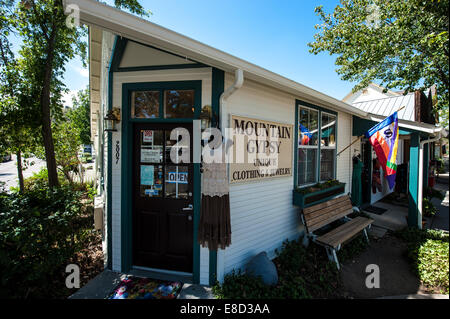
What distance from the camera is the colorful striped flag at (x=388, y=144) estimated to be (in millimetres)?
4004

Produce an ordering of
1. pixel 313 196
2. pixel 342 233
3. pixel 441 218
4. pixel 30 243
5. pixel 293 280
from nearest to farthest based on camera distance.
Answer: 1. pixel 30 243
2. pixel 293 280
3. pixel 342 233
4. pixel 313 196
5. pixel 441 218

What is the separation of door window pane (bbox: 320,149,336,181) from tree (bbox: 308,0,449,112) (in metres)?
2.24

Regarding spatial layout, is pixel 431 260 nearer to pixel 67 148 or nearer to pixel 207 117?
pixel 207 117

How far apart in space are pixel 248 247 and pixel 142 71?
3.15 meters

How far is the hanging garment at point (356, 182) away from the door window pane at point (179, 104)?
5.26m

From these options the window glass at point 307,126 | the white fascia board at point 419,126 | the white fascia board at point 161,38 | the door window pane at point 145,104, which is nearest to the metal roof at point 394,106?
the white fascia board at point 419,126

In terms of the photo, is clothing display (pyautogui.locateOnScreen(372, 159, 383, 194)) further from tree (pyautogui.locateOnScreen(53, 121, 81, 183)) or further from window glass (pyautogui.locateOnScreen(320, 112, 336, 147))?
tree (pyautogui.locateOnScreen(53, 121, 81, 183))

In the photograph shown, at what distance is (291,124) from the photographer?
3975 mm

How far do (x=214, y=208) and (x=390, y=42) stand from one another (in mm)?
5546

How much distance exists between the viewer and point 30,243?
257cm

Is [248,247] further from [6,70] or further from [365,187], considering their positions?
[6,70]

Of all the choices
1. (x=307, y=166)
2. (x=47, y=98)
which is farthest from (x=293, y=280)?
(x=47, y=98)

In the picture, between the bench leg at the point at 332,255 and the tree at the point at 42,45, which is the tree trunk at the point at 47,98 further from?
the bench leg at the point at 332,255

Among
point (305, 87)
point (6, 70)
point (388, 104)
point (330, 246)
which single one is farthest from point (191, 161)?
point (388, 104)
